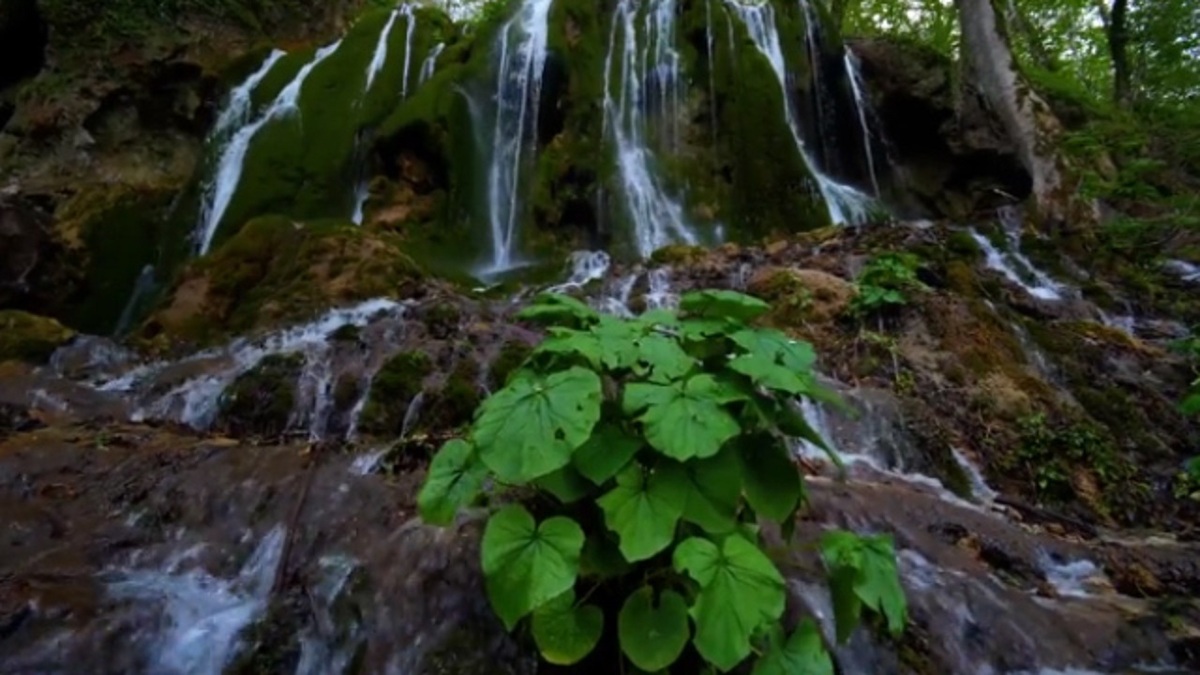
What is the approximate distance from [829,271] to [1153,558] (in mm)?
3580

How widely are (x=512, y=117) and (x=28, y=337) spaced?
606cm

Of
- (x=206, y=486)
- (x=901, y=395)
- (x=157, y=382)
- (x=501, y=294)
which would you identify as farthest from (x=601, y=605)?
(x=501, y=294)

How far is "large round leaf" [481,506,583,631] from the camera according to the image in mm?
1846

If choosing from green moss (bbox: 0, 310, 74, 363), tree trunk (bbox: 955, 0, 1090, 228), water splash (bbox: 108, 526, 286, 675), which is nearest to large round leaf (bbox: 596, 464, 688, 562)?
water splash (bbox: 108, 526, 286, 675)

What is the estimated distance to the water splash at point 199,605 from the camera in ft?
8.63

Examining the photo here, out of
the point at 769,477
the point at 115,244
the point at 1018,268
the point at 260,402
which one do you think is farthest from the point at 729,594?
the point at 115,244

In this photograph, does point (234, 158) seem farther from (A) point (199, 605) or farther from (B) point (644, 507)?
(B) point (644, 507)

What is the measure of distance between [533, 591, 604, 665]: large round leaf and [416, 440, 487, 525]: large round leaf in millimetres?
338

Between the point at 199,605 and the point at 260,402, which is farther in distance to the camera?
the point at 260,402

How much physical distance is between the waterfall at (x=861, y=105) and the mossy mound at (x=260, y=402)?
30.1 ft

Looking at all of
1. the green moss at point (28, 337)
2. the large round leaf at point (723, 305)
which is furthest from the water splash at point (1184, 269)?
the green moss at point (28, 337)

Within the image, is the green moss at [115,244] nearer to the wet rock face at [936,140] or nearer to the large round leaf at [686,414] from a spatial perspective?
the large round leaf at [686,414]

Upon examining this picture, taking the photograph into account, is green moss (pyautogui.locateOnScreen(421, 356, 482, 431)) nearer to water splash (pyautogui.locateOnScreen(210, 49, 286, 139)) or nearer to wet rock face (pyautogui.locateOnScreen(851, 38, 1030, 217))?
water splash (pyautogui.locateOnScreen(210, 49, 286, 139))

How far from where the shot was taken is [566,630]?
1.97 meters
